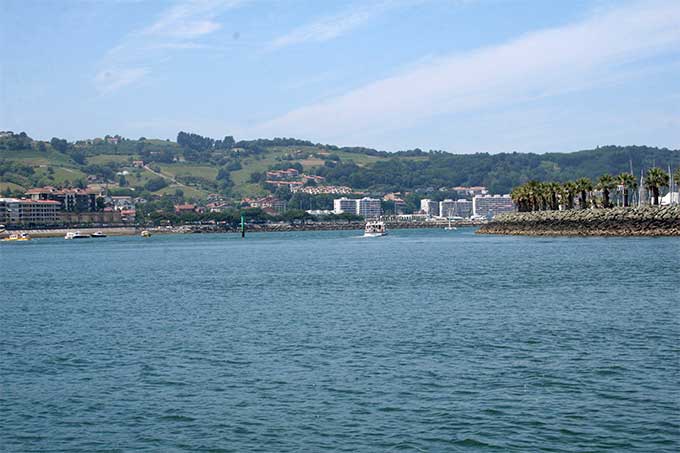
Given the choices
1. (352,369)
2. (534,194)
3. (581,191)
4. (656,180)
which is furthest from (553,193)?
(352,369)

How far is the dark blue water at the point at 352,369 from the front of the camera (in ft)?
56.5

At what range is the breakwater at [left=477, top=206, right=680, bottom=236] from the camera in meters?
94.8

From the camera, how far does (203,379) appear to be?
2238 cm

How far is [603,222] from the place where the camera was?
106 meters

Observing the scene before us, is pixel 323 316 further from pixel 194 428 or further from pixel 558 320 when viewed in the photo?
pixel 194 428

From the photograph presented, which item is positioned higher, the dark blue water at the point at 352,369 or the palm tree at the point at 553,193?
the palm tree at the point at 553,193

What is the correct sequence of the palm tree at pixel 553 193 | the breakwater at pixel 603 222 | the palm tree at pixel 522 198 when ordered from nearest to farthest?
the breakwater at pixel 603 222 → the palm tree at pixel 553 193 → the palm tree at pixel 522 198

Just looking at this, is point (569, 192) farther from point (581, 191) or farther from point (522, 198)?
point (522, 198)

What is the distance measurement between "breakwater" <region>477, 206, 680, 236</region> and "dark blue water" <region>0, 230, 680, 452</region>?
51626 millimetres

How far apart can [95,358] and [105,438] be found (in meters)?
8.92

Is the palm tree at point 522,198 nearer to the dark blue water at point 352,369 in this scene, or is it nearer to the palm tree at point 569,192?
the palm tree at point 569,192

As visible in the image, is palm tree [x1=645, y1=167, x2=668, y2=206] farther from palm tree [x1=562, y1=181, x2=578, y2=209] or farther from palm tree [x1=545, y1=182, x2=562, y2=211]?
palm tree [x1=545, y1=182, x2=562, y2=211]

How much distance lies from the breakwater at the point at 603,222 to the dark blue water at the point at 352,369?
51626mm

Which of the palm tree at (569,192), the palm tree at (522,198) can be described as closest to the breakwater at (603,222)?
the palm tree at (569,192)
